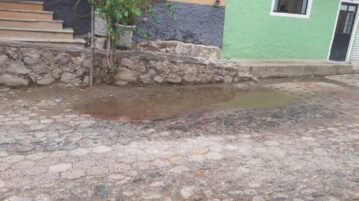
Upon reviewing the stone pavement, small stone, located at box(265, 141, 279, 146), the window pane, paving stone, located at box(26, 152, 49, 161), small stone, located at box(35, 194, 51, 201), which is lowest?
small stone, located at box(35, 194, 51, 201)

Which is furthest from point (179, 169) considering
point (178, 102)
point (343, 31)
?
point (343, 31)

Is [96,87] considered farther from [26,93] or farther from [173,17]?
[173,17]

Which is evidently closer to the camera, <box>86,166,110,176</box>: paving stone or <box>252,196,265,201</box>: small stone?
<box>252,196,265,201</box>: small stone

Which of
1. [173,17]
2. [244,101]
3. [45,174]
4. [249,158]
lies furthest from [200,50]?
[45,174]

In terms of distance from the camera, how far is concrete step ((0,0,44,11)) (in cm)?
659

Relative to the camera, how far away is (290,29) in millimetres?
9992

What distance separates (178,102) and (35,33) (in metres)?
3.02

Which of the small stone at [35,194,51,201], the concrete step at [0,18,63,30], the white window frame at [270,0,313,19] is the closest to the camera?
the small stone at [35,194,51,201]

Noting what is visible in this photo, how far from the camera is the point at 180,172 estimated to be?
3578 mm

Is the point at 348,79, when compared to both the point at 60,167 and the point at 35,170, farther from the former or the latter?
the point at 35,170

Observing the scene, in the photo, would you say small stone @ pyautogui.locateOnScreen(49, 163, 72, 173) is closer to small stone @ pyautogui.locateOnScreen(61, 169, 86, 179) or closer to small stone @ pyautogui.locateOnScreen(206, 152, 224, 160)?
small stone @ pyautogui.locateOnScreen(61, 169, 86, 179)

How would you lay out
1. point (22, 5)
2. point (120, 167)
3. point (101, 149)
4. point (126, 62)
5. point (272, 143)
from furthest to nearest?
point (22, 5) → point (126, 62) → point (272, 143) → point (101, 149) → point (120, 167)

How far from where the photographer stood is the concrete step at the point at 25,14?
6482 mm

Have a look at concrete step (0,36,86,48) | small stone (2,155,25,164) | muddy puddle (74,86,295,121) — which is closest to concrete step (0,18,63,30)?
concrete step (0,36,86,48)
